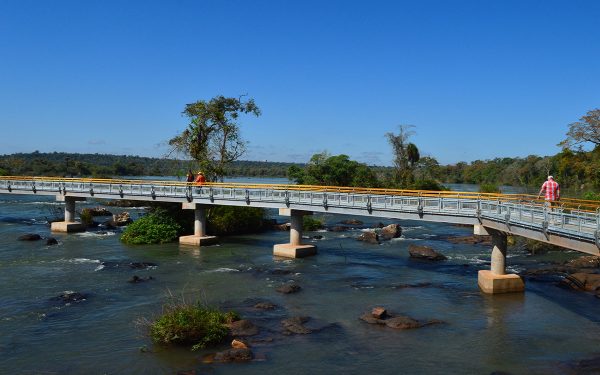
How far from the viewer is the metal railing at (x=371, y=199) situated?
2044cm

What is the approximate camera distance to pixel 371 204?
3231cm

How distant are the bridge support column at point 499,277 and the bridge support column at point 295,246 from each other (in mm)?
12818

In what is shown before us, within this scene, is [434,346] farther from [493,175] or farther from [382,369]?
[493,175]

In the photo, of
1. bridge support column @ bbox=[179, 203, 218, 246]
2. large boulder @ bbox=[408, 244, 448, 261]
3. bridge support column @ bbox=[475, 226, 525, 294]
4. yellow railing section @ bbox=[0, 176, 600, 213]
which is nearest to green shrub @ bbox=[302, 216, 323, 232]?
yellow railing section @ bbox=[0, 176, 600, 213]

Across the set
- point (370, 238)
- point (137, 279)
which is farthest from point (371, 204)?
point (137, 279)

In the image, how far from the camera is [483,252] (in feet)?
125

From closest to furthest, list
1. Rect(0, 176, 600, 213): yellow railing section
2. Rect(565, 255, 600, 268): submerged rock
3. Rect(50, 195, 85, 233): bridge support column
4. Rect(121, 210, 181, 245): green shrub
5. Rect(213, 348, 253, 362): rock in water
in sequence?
Rect(213, 348, 253, 362): rock in water → Rect(0, 176, 600, 213): yellow railing section → Rect(565, 255, 600, 268): submerged rock → Rect(121, 210, 181, 245): green shrub → Rect(50, 195, 85, 233): bridge support column

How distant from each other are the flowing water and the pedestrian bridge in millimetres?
3255

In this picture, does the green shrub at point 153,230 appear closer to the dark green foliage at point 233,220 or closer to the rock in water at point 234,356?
the dark green foliage at point 233,220

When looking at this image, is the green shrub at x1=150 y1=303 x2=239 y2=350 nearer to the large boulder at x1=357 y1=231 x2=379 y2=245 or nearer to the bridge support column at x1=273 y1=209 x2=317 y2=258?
the bridge support column at x1=273 y1=209 x2=317 y2=258

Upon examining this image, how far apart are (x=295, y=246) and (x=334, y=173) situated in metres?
48.0

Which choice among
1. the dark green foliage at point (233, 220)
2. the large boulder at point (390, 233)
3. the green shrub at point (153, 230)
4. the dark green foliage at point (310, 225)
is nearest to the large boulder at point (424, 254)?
the large boulder at point (390, 233)

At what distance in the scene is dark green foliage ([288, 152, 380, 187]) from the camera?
83.4 meters

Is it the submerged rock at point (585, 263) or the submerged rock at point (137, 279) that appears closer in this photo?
the submerged rock at point (137, 279)
